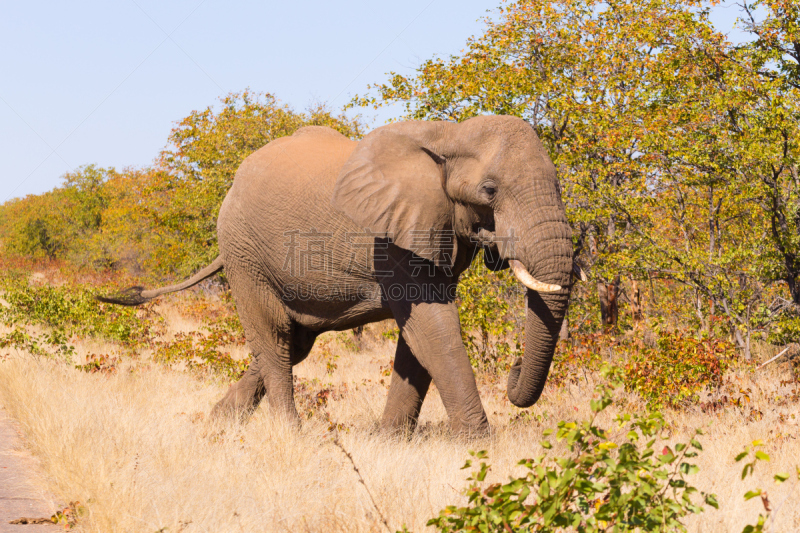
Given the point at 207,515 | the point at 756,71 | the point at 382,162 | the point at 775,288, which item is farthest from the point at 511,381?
the point at 775,288

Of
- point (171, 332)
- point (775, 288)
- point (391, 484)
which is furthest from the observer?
point (171, 332)

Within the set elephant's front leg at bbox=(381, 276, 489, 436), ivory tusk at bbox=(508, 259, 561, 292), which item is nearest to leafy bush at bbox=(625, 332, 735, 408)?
elephant's front leg at bbox=(381, 276, 489, 436)

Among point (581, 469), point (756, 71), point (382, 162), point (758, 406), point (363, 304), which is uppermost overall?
point (756, 71)

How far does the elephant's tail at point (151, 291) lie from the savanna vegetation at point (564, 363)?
993mm

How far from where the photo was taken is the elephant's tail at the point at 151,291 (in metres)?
8.07

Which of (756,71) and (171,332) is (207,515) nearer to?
(756,71)

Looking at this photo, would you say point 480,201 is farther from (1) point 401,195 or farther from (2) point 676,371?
(2) point 676,371

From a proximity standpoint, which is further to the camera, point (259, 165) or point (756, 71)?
point (756, 71)

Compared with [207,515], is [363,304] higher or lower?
higher

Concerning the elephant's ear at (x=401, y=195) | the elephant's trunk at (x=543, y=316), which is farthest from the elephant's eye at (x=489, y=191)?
the elephant's trunk at (x=543, y=316)

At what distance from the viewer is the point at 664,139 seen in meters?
9.60

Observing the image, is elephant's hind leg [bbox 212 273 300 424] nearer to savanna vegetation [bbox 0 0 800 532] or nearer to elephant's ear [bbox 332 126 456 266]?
savanna vegetation [bbox 0 0 800 532]

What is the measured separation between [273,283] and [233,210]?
2.74ft

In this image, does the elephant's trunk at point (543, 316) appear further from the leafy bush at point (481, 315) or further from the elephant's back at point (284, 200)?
the leafy bush at point (481, 315)
